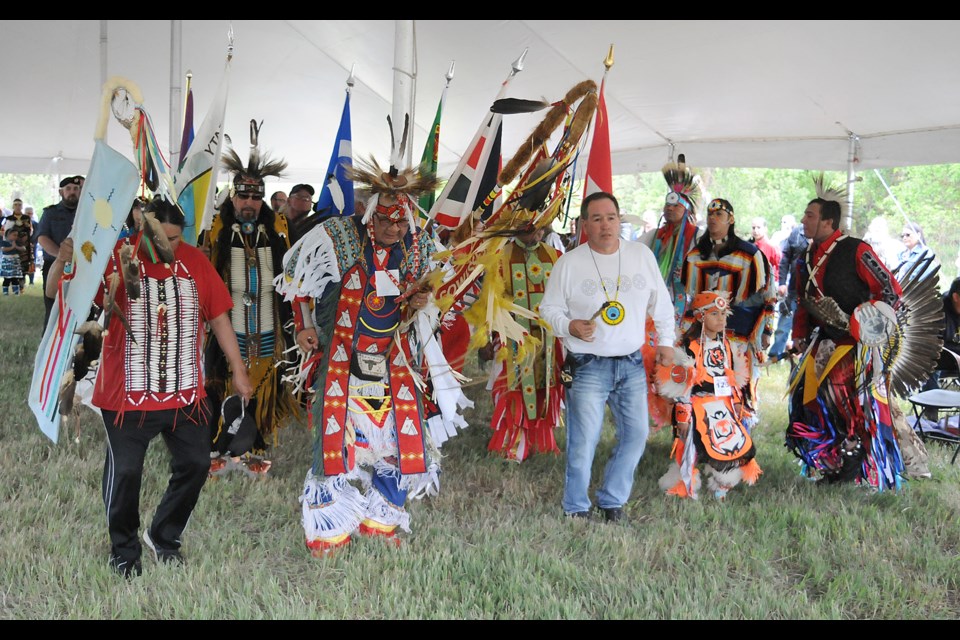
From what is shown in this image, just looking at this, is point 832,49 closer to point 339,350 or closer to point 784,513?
point 784,513

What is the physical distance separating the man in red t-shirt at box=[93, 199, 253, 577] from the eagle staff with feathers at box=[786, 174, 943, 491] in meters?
3.13

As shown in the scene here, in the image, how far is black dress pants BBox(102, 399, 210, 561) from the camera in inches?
111

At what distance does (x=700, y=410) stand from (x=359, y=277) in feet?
6.38

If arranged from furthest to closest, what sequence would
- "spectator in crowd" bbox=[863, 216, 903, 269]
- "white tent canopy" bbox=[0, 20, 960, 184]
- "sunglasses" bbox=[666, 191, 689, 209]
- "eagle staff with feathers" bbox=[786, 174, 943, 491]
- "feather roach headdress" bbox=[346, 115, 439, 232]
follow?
"spectator in crowd" bbox=[863, 216, 903, 269] → "white tent canopy" bbox=[0, 20, 960, 184] → "sunglasses" bbox=[666, 191, 689, 209] → "eagle staff with feathers" bbox=[786, 174, 943, 491] → "feather roach headdress" bbox=[346, 115, 439, 232]

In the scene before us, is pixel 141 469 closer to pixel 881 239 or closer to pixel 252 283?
pixel 252 283

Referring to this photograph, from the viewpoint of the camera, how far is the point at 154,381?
9.24 ft

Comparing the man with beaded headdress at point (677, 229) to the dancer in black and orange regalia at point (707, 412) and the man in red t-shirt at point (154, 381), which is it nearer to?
the dancer in black and orange regalia at point (707, 412)

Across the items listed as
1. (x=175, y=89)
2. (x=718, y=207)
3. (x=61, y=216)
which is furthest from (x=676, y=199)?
(x=61, y=216)

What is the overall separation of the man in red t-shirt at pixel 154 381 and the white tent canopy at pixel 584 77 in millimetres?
2907

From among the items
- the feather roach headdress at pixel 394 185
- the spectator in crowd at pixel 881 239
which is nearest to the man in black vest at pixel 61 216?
the feather roach headdress at pixel 394 185

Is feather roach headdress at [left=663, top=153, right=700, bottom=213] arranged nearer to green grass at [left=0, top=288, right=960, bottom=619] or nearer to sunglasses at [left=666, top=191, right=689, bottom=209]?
sunglasses at [left=666, top=191, right=689, bottom=209]

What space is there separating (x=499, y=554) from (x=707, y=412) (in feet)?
4.89

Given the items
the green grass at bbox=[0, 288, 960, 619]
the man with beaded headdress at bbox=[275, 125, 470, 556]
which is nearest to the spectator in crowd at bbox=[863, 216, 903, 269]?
the green grass at bbox=[0, 288, 960, 619]
